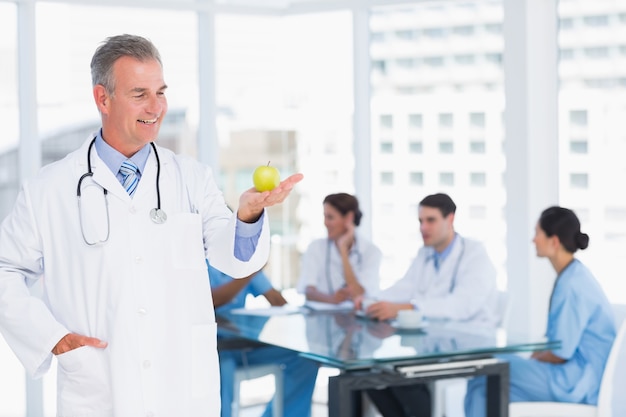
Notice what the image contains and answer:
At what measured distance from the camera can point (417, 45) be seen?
236 inches

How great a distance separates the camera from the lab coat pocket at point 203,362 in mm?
2334

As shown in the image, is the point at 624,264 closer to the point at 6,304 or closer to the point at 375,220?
the point at 375,220

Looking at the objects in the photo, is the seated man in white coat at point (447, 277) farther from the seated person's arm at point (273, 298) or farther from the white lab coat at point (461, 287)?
the seated person's arm at point (273, 298)

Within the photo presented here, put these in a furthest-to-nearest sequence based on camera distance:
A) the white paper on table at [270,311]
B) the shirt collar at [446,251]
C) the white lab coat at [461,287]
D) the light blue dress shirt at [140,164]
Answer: the white paper on table at [270,311]
the shirt collar at [446,251]
the white lab coat at [461,287]
the light blue dress shirt at [140,164]

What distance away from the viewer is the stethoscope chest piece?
7.60ft

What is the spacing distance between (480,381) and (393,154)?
230cm

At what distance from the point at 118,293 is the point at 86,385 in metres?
0.23

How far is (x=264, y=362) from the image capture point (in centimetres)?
505

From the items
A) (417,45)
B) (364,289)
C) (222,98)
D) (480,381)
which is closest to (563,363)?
(480,381)

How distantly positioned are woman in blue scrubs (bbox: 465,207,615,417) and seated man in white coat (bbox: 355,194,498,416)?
52 cm

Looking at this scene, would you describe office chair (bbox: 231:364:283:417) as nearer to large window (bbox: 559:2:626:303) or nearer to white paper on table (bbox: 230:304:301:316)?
white paper on table (bbox: 230:304:301:316)

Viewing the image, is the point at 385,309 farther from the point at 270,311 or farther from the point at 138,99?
the point at 138,99

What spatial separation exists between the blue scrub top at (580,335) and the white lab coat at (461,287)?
2.02 ft

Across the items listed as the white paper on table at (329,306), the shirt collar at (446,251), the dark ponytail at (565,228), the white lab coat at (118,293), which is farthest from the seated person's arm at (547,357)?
the white lab coat at (118,293)
